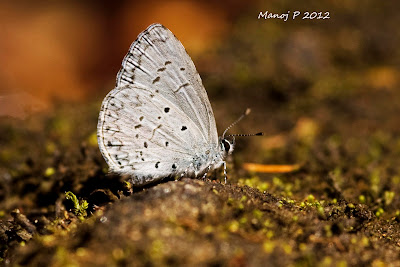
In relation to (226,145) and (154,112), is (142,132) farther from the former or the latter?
(226,145)

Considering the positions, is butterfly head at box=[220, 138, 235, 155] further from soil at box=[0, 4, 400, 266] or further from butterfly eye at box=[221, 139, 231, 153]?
soil at box=[0, 4, 400, 266]

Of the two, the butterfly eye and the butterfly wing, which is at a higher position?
the butterfly wing

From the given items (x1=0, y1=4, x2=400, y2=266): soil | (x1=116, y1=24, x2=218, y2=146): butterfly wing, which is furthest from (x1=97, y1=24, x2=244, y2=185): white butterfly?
(x1=0, y1=4, x2=400, y2=266): soil

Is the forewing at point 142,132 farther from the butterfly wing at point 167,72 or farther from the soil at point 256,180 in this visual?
the soil at point 256,180

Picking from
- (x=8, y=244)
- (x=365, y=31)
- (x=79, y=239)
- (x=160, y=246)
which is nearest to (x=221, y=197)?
(x=160, y=246)

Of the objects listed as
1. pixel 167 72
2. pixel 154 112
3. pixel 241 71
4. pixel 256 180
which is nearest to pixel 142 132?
pixel 154 112

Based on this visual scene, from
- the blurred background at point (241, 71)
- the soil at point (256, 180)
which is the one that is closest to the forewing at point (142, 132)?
the soil at point (256, 180)

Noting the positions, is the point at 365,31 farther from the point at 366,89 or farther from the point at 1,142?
the point at 1,142
